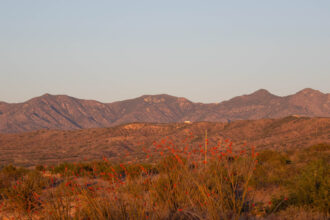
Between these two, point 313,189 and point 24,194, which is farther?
point 24,194

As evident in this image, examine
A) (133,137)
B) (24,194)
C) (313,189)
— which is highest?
(313,189)

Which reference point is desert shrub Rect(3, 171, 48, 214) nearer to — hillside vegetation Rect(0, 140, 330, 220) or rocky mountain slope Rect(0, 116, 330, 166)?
hillside vegetation Rect(0, 140, 330, 220)

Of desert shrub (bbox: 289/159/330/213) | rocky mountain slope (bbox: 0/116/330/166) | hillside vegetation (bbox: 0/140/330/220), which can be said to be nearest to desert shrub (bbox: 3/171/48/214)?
hillside vegetation (bbox: 0/140/330/220)

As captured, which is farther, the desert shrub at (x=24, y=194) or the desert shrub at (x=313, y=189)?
the desert shrub at (x=24, y=194)

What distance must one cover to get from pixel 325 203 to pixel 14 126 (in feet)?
663

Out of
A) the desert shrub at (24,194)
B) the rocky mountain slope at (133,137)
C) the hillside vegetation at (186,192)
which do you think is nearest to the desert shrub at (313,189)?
the hillside vegetation at (186,192)

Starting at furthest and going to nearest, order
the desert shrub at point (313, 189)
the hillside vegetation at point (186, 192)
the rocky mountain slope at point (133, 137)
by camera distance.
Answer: the rocky mountain slope at point (133, 137) < the desert shrub at point (313, 189) < the hillside vegetation at point (186, 192)

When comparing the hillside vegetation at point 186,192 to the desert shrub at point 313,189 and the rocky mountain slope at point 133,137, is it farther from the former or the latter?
the rocky mountain slope at point 133,137

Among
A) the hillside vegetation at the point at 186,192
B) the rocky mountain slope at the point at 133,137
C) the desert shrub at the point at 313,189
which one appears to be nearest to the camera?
the hillside vegetation at the point at 186,192

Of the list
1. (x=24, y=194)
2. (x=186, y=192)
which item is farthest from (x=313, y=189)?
(x=24, y=194)

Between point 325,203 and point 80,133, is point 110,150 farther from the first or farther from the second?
point 325,203

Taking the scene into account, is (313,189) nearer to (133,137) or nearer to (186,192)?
(186,192)

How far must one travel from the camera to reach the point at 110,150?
6019 cm

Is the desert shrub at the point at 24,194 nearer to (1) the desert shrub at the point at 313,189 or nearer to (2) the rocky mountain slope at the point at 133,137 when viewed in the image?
(1) the desert shrub at the point at 313,189
